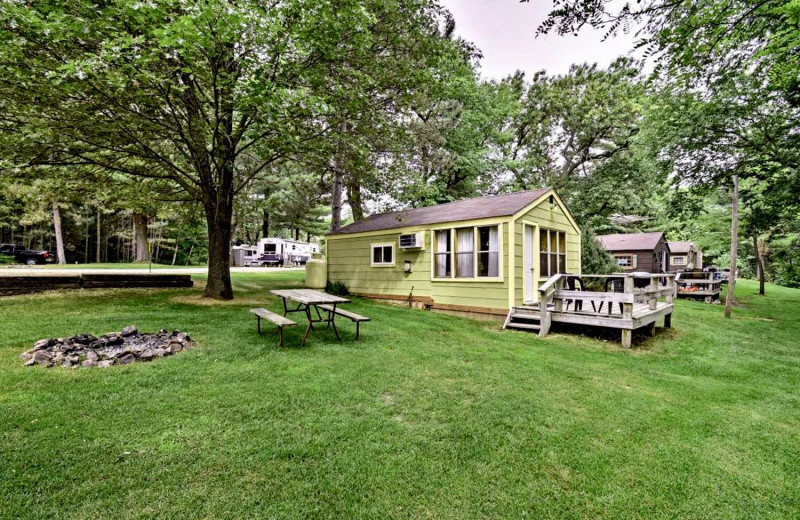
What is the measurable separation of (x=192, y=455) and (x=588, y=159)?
21.5 metres

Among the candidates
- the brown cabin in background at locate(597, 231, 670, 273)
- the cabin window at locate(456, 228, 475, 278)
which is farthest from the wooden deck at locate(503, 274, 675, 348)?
the brown cabin in background at locate(597, 231, 670, 273)

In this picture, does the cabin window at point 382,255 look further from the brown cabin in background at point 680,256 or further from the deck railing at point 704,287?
the brown cabin in background at point 680,256

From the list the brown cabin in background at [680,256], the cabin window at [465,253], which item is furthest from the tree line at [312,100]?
the brown cabin in background at [680,256]

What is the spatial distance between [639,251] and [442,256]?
55.3ft

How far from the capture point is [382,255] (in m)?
10.3

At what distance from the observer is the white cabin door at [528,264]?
797cm

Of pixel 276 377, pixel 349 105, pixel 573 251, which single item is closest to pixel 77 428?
pixel 276 377

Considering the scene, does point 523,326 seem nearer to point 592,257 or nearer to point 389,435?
point 389,435

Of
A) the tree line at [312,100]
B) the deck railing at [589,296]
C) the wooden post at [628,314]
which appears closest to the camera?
the tree line at [312,100]

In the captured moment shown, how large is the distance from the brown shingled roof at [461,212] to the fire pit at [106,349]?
6068 millimetres

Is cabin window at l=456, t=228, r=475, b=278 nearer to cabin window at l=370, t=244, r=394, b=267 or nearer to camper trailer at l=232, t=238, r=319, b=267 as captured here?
cabin window at l=370, t=244, r=394, b=267

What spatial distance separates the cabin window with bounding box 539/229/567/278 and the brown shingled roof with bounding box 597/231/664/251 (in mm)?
13416

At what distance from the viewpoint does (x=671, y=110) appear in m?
10.4

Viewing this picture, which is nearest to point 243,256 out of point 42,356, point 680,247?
point 42,356
